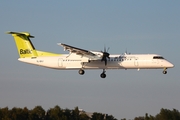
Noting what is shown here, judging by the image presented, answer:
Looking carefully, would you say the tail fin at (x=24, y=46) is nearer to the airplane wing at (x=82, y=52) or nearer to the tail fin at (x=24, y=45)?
the tail fin at (x=24, y=45)

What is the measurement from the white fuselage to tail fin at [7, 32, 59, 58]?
0.75 metres

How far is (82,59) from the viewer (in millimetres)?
50562

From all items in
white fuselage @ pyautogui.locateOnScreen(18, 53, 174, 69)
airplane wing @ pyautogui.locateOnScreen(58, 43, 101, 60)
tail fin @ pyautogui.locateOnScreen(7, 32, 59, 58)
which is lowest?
white fuselage @ pyautogui.locateOnScreen(18, 53, 174, 69)

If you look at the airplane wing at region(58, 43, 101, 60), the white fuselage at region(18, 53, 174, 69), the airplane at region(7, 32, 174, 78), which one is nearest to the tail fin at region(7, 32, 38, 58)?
the airplane at region(7, 32, 174, 78)

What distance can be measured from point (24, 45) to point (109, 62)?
1058 centimetres

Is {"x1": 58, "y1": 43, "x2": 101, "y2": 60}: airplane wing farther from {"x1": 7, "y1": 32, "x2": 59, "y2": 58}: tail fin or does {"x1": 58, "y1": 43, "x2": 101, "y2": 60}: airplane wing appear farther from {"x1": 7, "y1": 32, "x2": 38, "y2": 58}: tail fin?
{"x1": 7, "y1": 32, "x2": 38, "y2": 58}: tail fin

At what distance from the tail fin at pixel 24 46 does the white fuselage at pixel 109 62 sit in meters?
0.75

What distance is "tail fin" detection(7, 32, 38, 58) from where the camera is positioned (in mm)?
53188

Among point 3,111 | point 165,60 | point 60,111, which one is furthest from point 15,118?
point 165,60

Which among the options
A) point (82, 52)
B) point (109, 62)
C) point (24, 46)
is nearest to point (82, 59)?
point (82, 52)

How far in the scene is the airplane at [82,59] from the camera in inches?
1902

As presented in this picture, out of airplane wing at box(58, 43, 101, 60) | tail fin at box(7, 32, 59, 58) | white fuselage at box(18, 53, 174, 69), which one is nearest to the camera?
white fuselage at box(18, 53, 174, 69)

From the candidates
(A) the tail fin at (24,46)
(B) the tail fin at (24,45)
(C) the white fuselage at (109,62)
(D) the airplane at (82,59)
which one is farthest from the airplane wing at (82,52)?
(B) the tail fin at (24,45)

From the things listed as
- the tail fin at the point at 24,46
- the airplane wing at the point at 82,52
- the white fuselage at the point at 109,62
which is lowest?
the white fuselage at the point at 109,62
